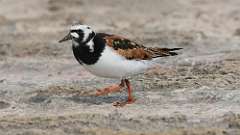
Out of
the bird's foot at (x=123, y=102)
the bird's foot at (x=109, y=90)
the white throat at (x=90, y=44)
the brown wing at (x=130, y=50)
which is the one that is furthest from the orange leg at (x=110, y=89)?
the white throat at (x=90, y=44)

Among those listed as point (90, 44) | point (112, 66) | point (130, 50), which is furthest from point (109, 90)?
point (90, 44)

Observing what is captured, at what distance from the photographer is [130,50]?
809 cm

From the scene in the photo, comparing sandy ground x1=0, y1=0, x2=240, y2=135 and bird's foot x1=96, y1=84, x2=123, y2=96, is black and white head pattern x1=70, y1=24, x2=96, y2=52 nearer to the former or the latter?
sandy ground x1=0, y1=0, x2=240, y2=135

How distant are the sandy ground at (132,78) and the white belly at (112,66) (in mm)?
382

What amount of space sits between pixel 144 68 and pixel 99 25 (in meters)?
5.66

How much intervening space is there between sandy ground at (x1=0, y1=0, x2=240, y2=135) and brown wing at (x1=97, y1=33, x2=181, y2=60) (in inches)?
19.2

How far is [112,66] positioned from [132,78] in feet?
5.76

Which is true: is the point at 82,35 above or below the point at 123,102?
above

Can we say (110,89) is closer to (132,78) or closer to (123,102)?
(123,102)

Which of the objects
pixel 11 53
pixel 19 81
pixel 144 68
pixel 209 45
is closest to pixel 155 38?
pixel 209 45

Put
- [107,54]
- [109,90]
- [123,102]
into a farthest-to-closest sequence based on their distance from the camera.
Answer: [109,90] → [123,102] → [107,54]

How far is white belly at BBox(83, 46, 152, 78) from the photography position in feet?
25.3

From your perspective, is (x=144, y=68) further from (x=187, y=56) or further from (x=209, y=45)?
(x=209, y=45)

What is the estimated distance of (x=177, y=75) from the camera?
31.6 feet
